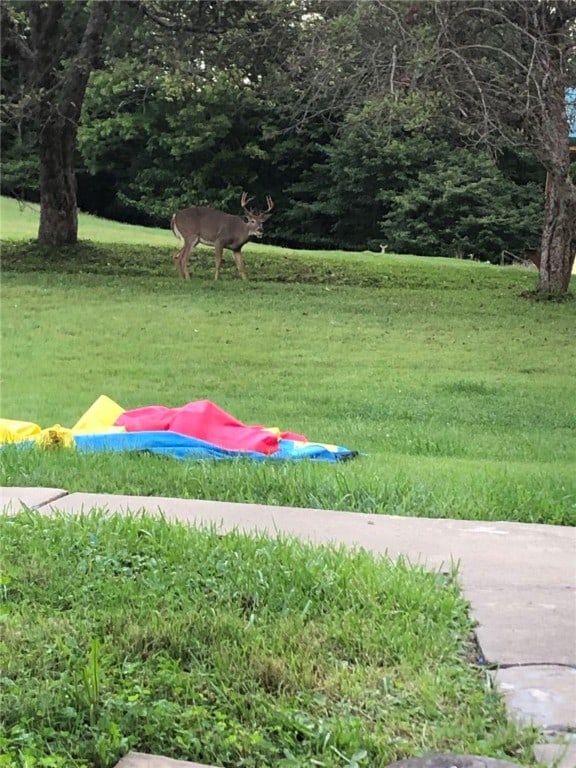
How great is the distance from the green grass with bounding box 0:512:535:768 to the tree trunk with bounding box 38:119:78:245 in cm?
1400

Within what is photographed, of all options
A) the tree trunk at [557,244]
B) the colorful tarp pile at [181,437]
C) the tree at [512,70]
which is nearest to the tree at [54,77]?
the tree at [512,70]

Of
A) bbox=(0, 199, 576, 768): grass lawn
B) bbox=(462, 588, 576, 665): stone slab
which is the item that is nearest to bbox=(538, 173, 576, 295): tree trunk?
bbox=(0, 199, 576, 768): grass lawn

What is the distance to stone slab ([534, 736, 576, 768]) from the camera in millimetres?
1822

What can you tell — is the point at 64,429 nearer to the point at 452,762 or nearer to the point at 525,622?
the point at 525,622

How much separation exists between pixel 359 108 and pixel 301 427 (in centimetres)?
832

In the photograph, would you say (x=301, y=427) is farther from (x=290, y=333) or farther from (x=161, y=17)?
(x=161, y=17)

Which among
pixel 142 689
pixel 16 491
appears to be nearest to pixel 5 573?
pixel 142 689

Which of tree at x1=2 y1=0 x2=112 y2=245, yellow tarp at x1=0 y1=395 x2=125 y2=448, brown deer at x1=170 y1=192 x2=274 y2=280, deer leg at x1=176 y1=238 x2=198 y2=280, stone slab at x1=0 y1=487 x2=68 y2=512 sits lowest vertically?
yellow tarp at x1=0 y1=395 x2=125 y2=448

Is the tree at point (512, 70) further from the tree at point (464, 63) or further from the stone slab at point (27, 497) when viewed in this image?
the stone slab at point (27, 497)

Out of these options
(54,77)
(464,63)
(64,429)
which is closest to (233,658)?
(64,429)

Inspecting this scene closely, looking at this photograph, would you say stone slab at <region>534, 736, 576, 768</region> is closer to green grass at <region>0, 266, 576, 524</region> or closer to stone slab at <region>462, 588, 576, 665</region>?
stone slab at <region>462, 588, 576, 665</region>

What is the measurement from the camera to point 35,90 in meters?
13.8

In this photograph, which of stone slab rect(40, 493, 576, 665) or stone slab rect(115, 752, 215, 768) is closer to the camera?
stone slab rect(115, 752, 215, 768)

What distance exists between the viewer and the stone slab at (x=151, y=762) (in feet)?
6.01
